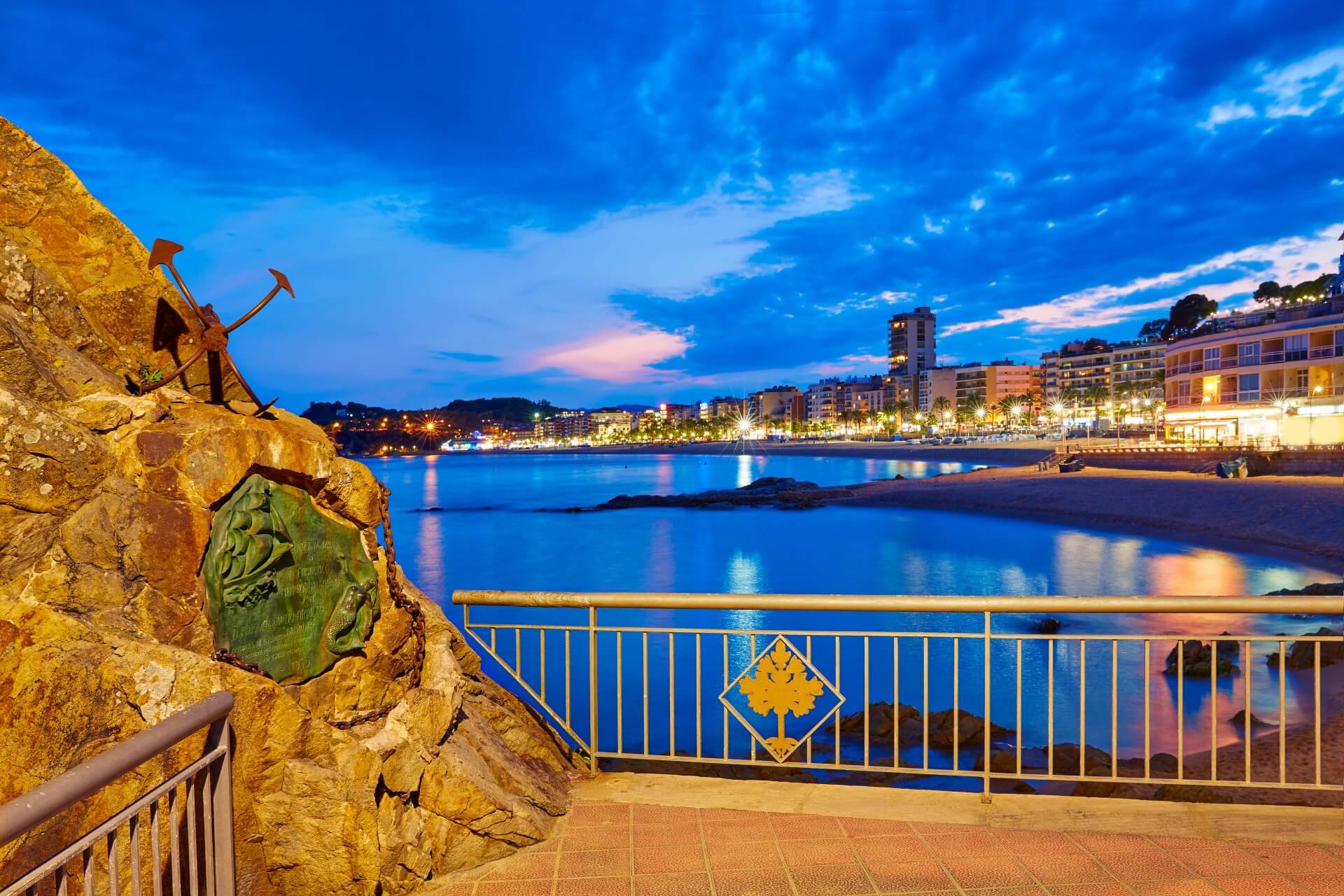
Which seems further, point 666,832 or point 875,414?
point 875,414

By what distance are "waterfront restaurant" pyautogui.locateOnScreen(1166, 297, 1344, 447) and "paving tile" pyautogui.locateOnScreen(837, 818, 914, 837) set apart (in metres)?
50.5

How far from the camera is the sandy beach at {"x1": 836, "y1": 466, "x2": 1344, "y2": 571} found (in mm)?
27688

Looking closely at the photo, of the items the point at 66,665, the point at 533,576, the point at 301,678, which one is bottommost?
the point at 533,576

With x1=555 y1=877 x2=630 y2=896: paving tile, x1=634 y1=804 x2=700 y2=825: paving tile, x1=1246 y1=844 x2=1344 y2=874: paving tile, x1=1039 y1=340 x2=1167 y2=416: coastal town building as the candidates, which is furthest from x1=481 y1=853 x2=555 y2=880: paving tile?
x1=1039 y1=340 x2=1167 y2=416: coastal town building

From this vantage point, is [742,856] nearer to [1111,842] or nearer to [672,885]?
[672,885]

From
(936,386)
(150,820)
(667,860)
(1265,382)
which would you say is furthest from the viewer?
(936,386)

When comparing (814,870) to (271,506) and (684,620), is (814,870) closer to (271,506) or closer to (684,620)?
(271,506)

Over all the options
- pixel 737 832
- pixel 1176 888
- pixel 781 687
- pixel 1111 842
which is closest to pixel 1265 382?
pixel 1111 842

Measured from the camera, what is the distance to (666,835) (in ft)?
12.8

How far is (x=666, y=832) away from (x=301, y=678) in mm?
2073

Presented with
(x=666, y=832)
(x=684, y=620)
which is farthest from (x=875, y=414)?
(x=666, y=832)

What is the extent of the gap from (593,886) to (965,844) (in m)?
1.93

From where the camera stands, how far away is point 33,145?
4.11 m

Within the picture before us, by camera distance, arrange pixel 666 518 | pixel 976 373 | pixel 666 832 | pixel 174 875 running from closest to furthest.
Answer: pixel 174 875 < pixel 666 832 < pixel 666 518 < pixel 976 373
